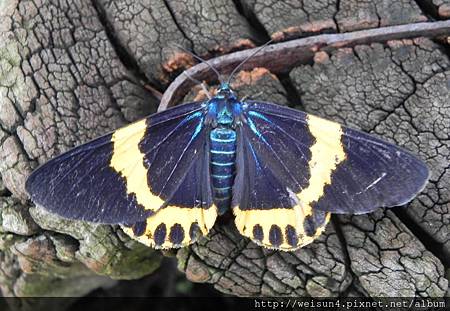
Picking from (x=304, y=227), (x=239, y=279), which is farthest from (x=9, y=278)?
(x=304, y=227)

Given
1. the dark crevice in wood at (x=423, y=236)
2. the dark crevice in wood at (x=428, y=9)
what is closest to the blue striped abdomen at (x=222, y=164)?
the dark crevice in wood at (x=423, y=236)

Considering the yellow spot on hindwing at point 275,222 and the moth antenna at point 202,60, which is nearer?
the yellow spot on hindwing at point 275,222

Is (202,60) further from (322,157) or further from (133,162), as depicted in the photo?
(322,157)

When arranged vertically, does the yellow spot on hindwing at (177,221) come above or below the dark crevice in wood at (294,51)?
below

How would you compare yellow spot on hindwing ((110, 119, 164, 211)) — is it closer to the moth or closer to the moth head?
the moth

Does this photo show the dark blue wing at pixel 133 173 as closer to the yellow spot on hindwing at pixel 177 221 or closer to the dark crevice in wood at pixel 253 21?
the yellow spot on hindwing at pixel 177 221

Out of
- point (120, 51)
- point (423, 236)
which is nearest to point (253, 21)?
point (120, 51)

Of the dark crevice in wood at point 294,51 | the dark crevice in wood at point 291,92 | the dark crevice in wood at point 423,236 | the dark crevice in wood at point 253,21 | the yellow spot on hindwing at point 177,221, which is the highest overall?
the dark crevice in wood at point 253,21
